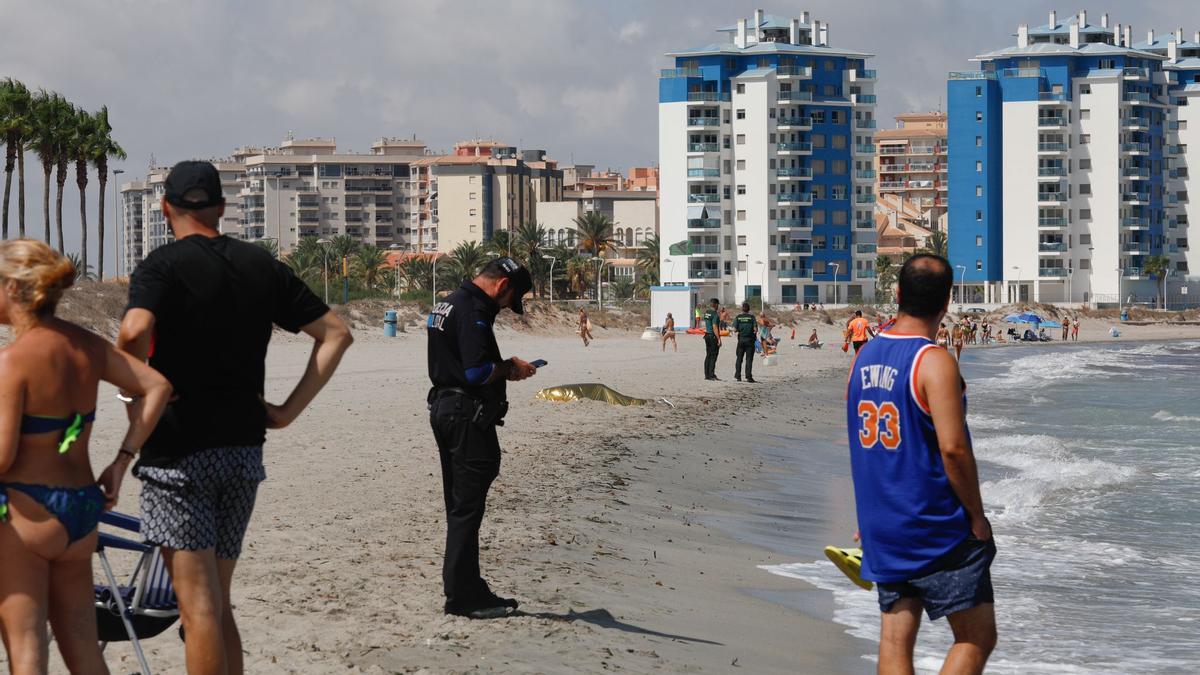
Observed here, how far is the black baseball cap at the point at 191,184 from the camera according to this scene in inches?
189

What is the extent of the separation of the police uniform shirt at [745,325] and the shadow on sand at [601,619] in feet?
69.6

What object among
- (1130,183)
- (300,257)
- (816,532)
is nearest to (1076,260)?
(1130,183)

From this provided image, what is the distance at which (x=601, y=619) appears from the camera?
790cm

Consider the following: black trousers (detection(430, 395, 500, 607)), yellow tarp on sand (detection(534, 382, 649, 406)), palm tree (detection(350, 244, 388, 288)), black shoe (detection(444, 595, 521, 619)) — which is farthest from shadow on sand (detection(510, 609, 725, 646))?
palm tree (detection(350, 244, 388, 288))

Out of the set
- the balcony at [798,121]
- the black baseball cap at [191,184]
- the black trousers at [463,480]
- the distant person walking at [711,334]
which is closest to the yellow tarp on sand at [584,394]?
the distant person walking at [711,334]

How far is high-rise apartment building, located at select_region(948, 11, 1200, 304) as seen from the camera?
117m

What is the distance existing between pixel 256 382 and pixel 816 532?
8.95 metres

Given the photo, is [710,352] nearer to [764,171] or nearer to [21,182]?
[21,182]

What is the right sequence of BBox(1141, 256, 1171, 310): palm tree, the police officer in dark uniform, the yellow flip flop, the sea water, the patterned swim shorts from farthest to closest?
BBox(1141, 256, 1171, 310): palm tree → the sea water → the police officer in dark uniform → the yellow flip flop → the patterned swim shorts

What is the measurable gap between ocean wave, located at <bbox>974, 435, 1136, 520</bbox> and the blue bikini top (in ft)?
37.6

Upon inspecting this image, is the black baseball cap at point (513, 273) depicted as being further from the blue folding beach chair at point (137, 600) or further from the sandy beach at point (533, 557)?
the blue folding beach chair at point (137, 600)

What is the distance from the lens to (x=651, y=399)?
976 inches

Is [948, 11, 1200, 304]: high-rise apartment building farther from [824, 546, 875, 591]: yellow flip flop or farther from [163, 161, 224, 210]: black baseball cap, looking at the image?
[163, 161, 224, 210]: black baseball cap

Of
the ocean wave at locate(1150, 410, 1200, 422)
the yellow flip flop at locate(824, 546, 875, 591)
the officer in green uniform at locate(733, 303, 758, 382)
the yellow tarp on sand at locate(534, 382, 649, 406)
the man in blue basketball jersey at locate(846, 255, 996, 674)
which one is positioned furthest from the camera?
the ocean wave at locate(1150, 410, 1200, 422)
